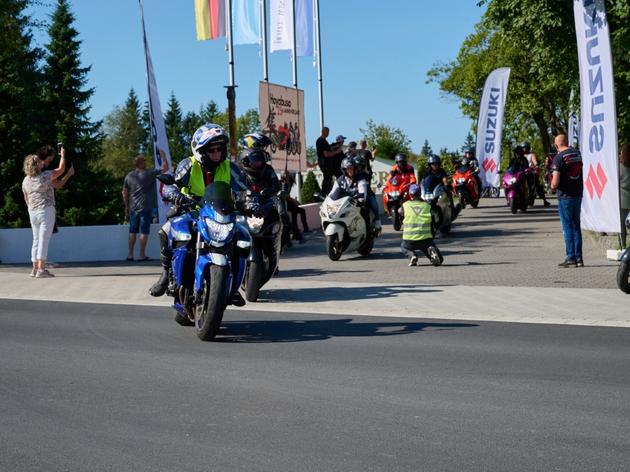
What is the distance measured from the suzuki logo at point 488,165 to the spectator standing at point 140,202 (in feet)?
48.8

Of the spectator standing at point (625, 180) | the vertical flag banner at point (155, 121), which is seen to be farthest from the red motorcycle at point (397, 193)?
the spectator standing at point (625, 180)

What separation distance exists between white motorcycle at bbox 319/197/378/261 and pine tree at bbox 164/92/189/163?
424 ft

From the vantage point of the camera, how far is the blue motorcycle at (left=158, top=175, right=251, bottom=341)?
8.66 m

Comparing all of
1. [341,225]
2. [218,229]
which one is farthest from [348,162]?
[218,229]

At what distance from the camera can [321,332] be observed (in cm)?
965

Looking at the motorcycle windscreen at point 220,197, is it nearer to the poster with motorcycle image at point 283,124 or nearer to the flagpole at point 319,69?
the poster with motorcycle image at point 283,124

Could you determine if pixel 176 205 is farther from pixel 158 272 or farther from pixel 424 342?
pixel 158 272

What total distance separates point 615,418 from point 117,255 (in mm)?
16068

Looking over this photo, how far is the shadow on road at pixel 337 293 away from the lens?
1255 cm

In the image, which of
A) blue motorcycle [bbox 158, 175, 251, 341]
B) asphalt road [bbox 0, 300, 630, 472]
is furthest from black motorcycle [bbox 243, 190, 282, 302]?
blue motorcycle [bbox 158, 175, 251, 341]

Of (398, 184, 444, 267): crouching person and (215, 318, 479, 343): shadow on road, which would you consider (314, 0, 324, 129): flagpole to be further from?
(215, 318, 479, 343): shadow on road

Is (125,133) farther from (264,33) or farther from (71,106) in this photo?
(264,33)

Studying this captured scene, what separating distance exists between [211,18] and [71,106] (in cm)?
4186

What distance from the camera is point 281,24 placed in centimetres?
3441
